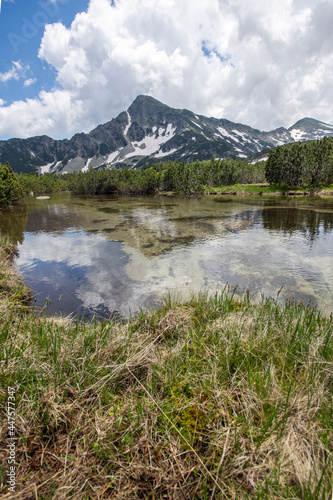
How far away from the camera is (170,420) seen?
8.59 ft

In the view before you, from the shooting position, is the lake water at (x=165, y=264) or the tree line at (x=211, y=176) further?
the tree line at (x=211, y=176)

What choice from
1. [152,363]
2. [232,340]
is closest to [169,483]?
[152,363]

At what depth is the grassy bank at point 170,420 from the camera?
6.71ft

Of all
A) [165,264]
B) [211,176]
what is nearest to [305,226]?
[165,264]

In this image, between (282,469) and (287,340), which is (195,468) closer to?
(282,469)

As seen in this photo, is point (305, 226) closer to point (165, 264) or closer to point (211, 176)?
point (165, 264)

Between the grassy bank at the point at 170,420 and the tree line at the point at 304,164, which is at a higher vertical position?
the tree line at the point at 304,164

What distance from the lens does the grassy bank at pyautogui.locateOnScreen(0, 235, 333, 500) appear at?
204 cm

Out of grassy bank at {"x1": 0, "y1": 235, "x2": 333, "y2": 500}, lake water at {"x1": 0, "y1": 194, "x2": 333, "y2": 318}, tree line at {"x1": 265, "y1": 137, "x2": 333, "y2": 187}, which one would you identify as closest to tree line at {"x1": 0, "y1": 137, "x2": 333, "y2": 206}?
tree line at {"x1": 265, "y1": 137, "x2": 333, "y2": 187}

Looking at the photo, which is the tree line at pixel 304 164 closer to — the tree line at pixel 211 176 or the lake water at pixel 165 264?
the tree line at pixel 211 176

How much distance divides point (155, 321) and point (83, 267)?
8547mm

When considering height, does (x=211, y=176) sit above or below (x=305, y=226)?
above

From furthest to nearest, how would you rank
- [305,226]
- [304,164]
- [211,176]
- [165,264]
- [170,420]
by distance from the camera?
[211,176], [304,164], [305,226], [165,264], [170,420]

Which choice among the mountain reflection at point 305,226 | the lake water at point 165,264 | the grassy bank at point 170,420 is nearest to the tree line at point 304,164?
the mountain reflection at point 305,226
